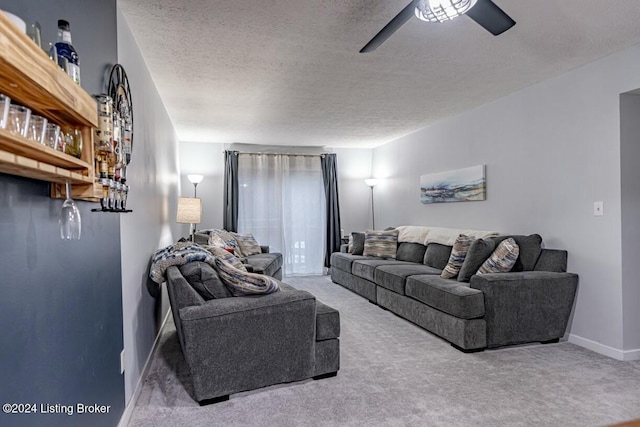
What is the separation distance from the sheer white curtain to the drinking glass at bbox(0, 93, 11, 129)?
5.87 meters

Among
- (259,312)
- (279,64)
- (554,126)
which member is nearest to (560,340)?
(554,126)

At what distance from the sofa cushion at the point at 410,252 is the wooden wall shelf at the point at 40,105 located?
4.45 meters

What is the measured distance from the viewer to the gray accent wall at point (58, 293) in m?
0.98

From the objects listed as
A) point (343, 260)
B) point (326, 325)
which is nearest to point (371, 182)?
point (343, 260)

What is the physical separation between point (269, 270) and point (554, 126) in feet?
11.5

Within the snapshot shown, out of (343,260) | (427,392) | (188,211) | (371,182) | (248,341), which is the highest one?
(371,182)

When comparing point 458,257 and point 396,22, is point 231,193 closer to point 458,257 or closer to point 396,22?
point 458,257

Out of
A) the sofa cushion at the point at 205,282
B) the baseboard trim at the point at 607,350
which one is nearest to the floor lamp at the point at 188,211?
the sofa cushion at the point at 205,282

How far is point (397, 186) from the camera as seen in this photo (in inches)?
251

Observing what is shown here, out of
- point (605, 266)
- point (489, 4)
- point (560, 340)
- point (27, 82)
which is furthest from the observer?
point (560, 340)

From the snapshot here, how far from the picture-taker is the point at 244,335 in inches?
92.1

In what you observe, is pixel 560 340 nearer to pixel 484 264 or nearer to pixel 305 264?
pixel 484 264

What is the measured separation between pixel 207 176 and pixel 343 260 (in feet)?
9.15

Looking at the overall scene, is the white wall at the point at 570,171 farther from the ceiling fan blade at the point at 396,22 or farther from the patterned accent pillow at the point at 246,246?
the patterned accent pillow at the point at 246,246
